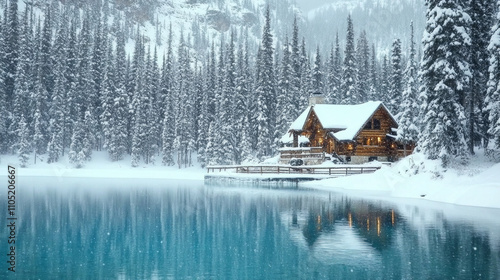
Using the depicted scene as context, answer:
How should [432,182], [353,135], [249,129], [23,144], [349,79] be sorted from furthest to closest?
[349,79], [249,129], [23,144], [353,135], [432,182]

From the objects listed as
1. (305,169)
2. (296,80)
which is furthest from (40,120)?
(305,169)

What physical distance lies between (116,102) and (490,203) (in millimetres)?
63518

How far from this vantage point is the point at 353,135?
5806 cm

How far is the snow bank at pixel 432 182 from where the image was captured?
31.7m

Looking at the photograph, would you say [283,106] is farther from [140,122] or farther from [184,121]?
[140,122]

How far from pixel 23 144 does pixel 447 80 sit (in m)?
57.6

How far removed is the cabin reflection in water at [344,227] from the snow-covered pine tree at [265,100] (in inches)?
1507

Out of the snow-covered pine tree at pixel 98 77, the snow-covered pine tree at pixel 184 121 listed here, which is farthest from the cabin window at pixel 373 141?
the snow-covered pine tree at pixel 98 77

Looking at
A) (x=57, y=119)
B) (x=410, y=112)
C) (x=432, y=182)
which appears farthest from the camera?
(x=57, y=119)

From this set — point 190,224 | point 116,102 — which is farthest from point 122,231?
point 116,102

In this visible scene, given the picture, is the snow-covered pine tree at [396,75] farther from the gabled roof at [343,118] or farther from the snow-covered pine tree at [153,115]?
the snow-covered pine tree at [153,115]

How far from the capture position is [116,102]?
263ft

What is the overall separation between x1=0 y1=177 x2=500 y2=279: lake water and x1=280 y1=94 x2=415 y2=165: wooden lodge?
93.0 feet

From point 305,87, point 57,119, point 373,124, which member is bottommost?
point 373,124
